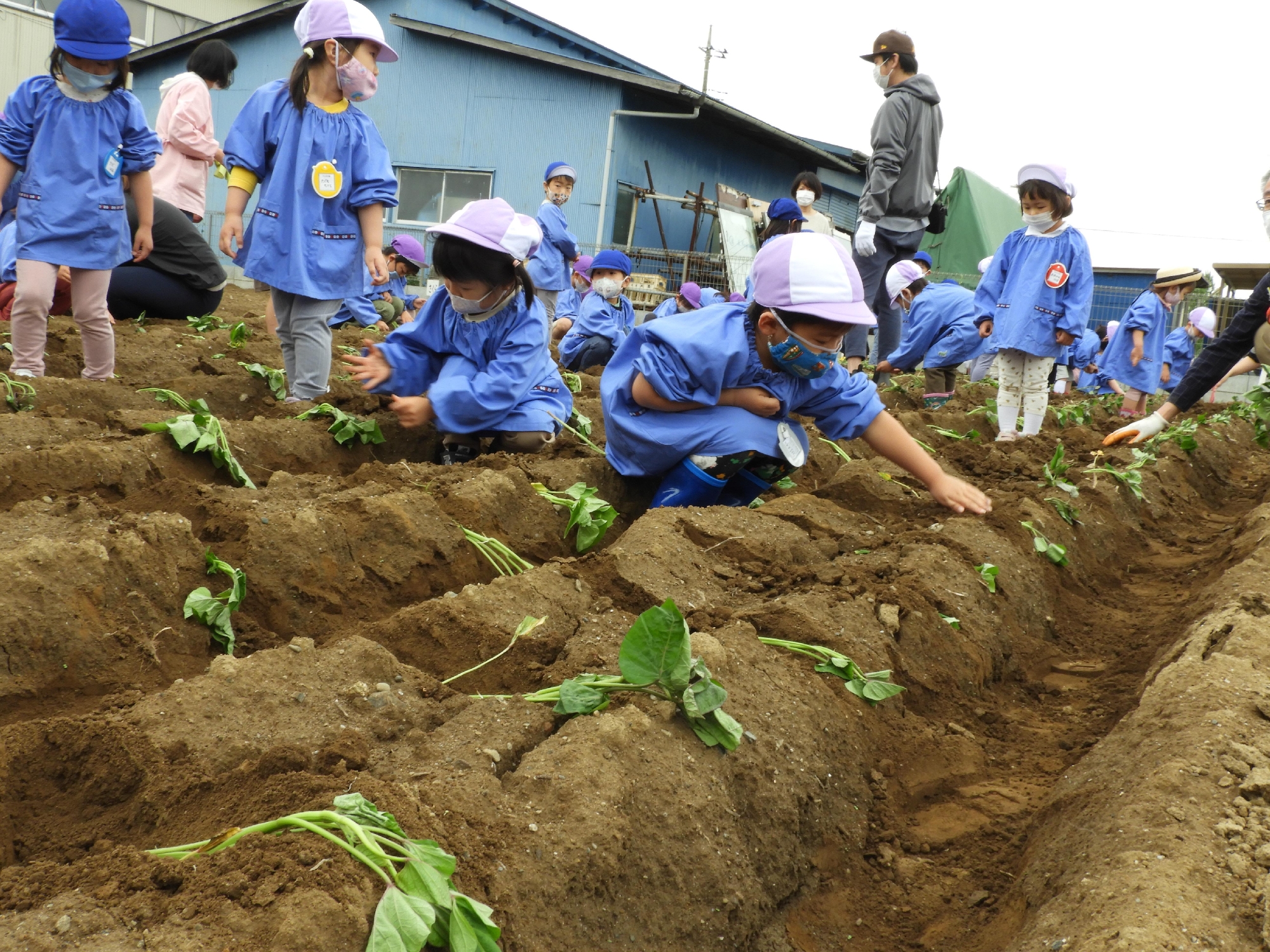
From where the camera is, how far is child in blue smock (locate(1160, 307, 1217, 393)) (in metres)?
15.9

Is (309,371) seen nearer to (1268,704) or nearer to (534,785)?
(534,785)

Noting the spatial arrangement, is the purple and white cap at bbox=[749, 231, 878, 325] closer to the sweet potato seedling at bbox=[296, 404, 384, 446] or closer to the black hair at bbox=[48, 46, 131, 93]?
the sweet potato seedling at bbox=[296, 404, 384, 446]

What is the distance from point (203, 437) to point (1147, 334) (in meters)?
11.2

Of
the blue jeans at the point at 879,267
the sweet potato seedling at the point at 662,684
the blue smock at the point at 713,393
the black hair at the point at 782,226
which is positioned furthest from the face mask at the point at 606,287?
the sweet potato seedling at the point at 662,684

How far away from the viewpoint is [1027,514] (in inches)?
179

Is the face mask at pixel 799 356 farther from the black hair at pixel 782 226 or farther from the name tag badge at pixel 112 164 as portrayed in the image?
the black hair at pixel 782 226

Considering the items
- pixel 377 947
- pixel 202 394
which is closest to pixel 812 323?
pixel 377 947

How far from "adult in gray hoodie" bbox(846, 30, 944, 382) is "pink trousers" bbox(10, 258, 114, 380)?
4776 millimetres

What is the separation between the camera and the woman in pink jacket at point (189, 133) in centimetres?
762

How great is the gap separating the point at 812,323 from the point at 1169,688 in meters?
1.69

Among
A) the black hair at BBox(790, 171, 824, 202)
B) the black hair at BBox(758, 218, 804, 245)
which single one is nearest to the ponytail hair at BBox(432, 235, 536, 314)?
the black hair at BBox(758, 218, 804, 245)

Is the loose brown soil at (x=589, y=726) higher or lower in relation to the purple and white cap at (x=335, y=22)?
lower

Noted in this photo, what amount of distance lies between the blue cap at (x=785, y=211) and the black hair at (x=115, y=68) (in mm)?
4929

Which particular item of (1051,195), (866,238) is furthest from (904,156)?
(1051,195)
